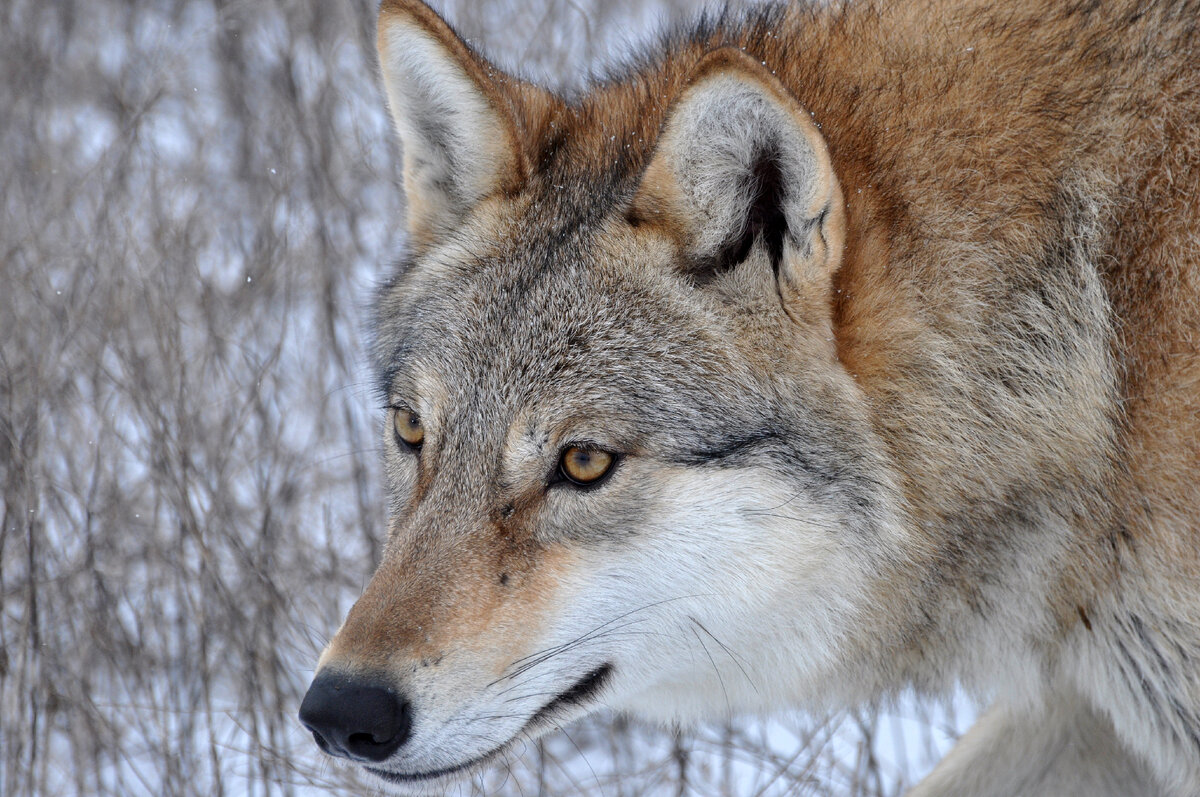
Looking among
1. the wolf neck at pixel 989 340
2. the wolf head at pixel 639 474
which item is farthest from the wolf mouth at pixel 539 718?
the wolf neck at pixel 989 340

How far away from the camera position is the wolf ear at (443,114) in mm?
3273

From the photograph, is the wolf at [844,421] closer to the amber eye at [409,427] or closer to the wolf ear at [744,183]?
the wolf ear at [744,183]

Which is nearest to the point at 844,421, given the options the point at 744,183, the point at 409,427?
the point at 744,183

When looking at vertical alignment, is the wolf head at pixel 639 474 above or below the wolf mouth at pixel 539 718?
above

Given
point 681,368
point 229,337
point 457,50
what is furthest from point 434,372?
point 229,337

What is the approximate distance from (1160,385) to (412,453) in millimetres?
2008

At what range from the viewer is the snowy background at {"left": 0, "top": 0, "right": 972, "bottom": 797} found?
456 cm

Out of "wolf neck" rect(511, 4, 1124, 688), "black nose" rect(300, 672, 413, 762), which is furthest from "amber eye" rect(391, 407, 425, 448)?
"wolf neck" rect(511, 4, 1124, 688)

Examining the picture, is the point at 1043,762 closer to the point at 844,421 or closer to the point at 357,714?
the point at 844,421

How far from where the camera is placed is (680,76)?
341 cm

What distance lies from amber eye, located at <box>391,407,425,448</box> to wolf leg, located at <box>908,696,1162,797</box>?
1980 millimetres

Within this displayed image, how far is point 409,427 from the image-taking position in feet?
10.8

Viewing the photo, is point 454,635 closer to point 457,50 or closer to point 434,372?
point 434,372

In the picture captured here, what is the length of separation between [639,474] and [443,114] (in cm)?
132
